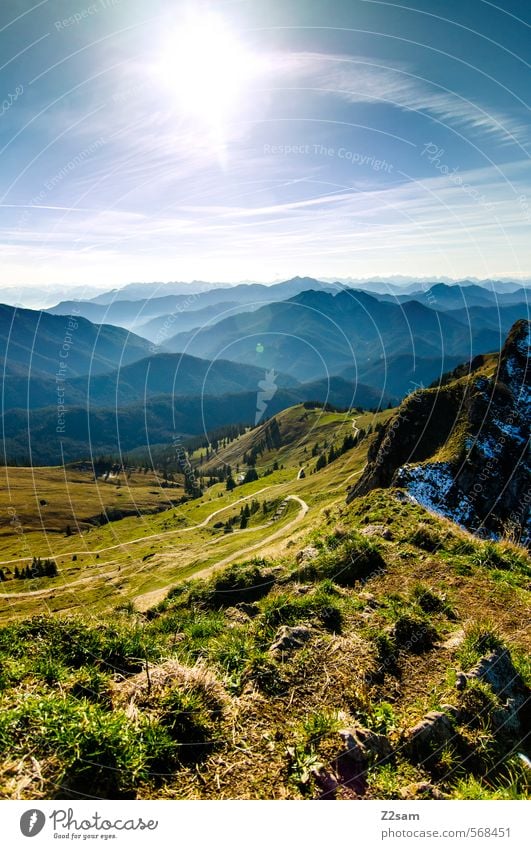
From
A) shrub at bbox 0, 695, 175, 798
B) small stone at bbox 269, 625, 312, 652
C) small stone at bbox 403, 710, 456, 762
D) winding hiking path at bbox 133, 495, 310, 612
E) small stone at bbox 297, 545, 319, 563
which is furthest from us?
winding hiking path at bbox 133, 495, 310, 612

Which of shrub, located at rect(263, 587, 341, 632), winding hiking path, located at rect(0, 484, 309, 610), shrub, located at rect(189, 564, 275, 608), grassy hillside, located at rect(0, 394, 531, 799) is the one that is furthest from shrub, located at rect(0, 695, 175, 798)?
winding hiking path, located at rect(0, 484, 309, 610)

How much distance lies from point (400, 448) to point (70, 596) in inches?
4745

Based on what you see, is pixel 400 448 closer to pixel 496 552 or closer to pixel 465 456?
pixel 465 456

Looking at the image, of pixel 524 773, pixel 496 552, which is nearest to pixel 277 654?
pixel 524 773

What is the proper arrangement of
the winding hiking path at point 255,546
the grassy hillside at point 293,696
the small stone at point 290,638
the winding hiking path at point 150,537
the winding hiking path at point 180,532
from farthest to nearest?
the winding hiking path at point 150,537
the winding hiking path at point 180,532
the winding hiking path at point 255,546
the small stone at point 290,638
the grassy hillside at point 293,696

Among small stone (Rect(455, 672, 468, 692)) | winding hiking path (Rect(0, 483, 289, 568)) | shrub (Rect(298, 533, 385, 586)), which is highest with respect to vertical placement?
small stone (Rect(455, 672, 468, 692))

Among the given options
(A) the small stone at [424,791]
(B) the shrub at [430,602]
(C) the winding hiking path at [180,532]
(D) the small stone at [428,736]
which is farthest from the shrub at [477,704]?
(C) the winding hiking path at [180,532]

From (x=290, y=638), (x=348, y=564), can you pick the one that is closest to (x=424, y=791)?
(x=290, y=638)

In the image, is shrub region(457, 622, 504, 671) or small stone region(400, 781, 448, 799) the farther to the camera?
shrub region(457, 622, 504, 671)

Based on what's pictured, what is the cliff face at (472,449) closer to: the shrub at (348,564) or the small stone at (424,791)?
the shrub at (348,564)

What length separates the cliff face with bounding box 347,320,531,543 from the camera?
36625mm

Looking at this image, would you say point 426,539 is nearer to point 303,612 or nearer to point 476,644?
point 476,644

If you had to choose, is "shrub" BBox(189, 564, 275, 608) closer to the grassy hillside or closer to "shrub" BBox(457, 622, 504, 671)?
the grassy hillside

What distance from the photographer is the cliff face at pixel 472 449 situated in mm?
36625
